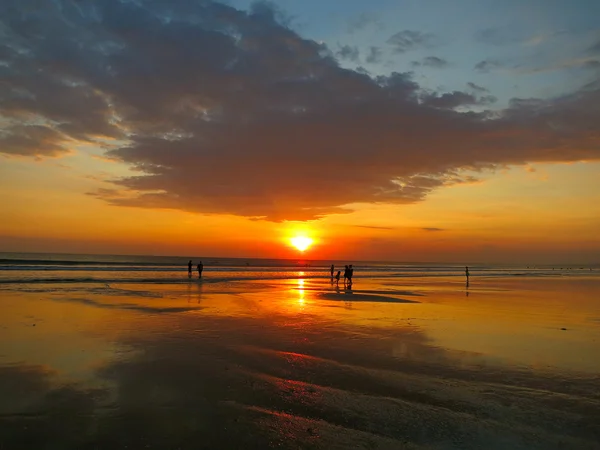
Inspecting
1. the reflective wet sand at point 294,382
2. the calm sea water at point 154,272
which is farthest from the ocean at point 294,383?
the calm sea water at point 154,272

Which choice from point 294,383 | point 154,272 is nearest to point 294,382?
point 294,383

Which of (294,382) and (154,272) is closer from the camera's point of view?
(294,382)

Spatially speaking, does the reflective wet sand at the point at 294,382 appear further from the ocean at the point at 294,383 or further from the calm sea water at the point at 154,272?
the calm sea water at the point at 154,272

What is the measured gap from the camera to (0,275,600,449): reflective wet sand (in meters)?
7.11

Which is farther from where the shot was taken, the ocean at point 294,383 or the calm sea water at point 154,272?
the calm sea water at point 154,272

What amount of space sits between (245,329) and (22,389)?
8537mm

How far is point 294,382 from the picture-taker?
388 inches

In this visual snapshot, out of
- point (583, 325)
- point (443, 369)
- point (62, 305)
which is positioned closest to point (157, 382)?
point (443, 369)

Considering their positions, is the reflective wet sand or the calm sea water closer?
the reflective wet sand

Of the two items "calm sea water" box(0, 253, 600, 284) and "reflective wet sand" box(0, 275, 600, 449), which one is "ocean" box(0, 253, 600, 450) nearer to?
"reflective wet sand" box(0, 275, 600, 449)

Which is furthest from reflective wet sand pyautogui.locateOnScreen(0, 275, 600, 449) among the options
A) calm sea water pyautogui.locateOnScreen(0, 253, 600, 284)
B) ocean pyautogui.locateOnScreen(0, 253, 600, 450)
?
calm sea water pyautogui.locateOnScreen(0, 253, 600, 284)

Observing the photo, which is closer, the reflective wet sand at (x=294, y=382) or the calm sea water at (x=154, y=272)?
the reflective wet sand at (x=294, y=382)

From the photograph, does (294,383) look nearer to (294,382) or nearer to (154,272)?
(294,382)

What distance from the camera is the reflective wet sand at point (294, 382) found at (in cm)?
711
